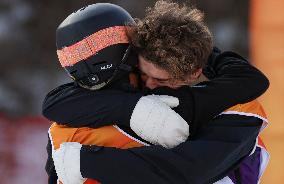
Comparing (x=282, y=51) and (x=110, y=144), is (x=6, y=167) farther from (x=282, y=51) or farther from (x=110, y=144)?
(x=110, y=144)

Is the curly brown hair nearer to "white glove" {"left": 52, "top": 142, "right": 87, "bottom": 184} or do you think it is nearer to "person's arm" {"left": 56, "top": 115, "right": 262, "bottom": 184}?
"person's arm" {"left": 56, "top": 115, "right": 262, "bottom": 184}

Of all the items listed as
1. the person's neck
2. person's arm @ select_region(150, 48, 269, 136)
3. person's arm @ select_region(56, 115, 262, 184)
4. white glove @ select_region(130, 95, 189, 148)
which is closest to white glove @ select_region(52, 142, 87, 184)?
person's arm @ select_region(56, 115, 262, 184)

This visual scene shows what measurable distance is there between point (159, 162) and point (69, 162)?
232 millimetres

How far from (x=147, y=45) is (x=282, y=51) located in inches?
125

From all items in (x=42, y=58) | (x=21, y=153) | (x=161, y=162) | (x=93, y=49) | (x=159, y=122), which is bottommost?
(x=21, y=153)

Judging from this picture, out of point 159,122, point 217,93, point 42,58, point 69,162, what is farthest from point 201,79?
point 42,58

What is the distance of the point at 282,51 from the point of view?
4789 millimetres

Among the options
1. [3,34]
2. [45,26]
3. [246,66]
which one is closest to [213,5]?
[45,26]

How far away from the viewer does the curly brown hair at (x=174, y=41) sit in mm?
1764

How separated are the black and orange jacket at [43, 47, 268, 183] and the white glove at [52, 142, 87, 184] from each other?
2cm

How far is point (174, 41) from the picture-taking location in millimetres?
1758

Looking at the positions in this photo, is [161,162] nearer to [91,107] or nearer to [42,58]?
[91,107]

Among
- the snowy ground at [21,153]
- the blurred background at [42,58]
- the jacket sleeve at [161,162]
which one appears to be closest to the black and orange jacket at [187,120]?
the jacket sleeve at [161,162]

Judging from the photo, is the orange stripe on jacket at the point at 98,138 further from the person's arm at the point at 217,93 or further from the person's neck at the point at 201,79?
the person's neck at the point at 201,79
